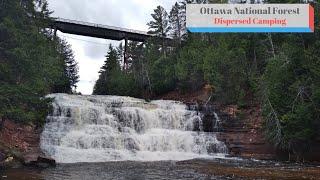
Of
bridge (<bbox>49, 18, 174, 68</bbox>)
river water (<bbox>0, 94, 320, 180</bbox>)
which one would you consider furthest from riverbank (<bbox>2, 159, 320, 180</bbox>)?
bridge (<bbox>49, 18, 174, 68</bbox>)

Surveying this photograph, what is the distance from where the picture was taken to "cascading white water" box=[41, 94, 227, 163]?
2862 cm

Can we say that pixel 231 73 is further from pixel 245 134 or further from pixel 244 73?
pixel 245 134

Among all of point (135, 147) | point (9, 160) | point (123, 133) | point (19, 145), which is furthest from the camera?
point (123, 133)

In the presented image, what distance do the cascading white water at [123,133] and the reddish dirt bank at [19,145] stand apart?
2.36 feet

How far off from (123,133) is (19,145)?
24.9 ft

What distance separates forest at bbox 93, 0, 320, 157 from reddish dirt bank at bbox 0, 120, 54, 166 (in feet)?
49.1

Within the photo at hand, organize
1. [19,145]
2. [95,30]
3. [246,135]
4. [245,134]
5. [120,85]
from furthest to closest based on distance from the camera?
[95,30] < [120,85] < [245,134] < [246,135] < [19,145]

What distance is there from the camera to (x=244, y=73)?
144ft

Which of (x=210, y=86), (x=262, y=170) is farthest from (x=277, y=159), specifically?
(x=210, y=86)

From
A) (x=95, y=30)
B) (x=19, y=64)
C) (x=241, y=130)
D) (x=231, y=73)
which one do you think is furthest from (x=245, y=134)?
(x=95, y=30)

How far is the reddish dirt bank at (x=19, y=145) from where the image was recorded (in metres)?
22.9

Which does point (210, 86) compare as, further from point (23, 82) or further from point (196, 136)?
point (23, 82)

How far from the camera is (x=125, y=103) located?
36219 mm

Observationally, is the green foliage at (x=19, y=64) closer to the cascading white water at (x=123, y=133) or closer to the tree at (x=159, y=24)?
the cascading white water at (x=123, y=133)
